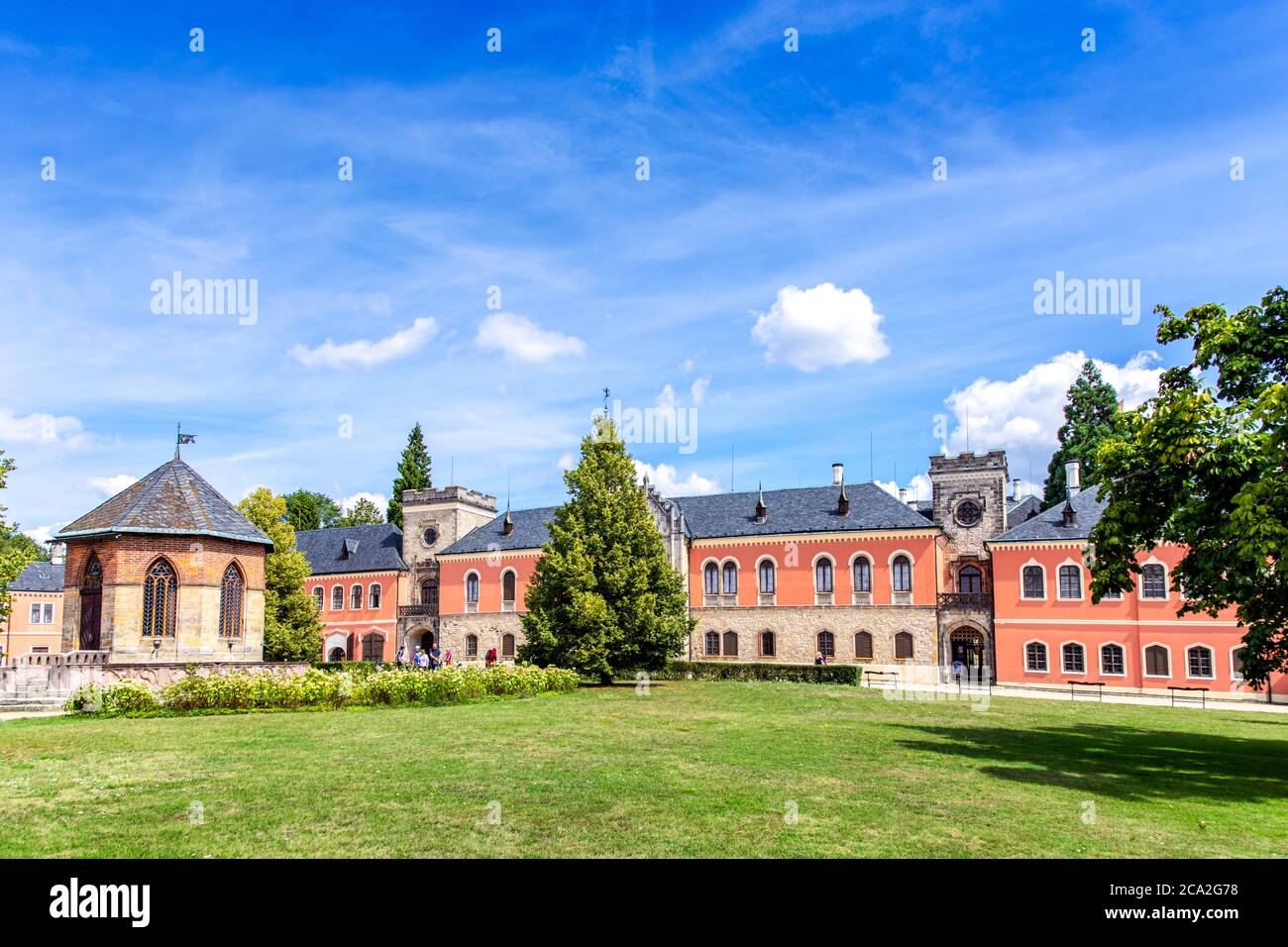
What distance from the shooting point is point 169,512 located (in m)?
30.3

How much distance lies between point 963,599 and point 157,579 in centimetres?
3617

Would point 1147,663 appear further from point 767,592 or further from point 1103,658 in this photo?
point 767,592

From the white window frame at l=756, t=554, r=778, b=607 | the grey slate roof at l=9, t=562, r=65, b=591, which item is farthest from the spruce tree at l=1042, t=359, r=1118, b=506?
the grey slate roof at l=9, t=562, r=65, b=591

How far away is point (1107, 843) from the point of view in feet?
30.7

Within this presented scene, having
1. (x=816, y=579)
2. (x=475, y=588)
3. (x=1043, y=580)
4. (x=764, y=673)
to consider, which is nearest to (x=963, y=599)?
(x=1043, y=580)

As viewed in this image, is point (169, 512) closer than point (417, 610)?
Yes

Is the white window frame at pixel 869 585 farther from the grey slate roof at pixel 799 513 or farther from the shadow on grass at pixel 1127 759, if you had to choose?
the shadow on grass at pixel 1127 759

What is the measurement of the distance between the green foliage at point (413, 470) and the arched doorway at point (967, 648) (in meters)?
46.7

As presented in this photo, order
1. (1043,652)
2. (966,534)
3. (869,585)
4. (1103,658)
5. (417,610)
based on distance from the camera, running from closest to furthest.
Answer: (1103,658)
(1043,652)
(869,585)
(966,534)
(417,610)

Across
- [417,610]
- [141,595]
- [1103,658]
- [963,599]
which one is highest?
[141,595]
